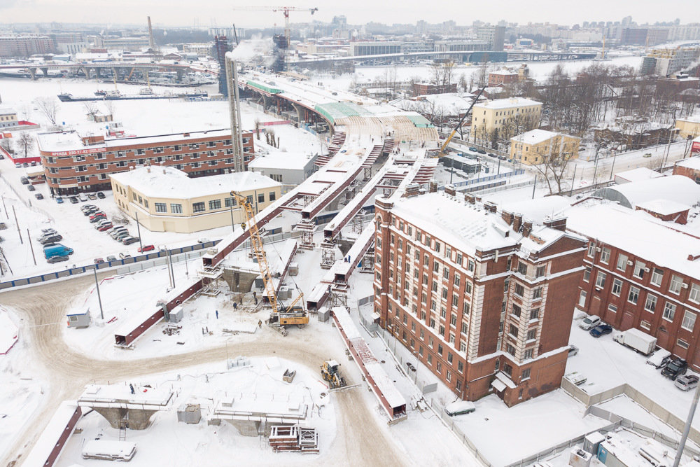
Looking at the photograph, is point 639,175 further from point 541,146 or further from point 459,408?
point 459,408

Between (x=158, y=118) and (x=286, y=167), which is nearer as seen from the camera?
(x=286, y=167)

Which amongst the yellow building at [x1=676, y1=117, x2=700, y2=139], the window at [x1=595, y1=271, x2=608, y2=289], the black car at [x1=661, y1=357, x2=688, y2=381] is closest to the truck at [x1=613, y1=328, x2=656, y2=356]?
the black car at [x1=661, y1=357, x2=688, y2=381]

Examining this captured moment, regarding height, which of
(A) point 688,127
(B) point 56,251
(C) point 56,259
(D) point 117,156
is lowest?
(C) point 56,259

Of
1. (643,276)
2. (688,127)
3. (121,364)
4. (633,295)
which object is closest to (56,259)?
(121,364)

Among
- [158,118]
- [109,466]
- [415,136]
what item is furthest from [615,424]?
[158,118]

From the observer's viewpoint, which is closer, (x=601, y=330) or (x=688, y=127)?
(x=601, y=330)

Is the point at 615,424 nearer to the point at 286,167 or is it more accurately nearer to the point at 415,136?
the point at 286,167

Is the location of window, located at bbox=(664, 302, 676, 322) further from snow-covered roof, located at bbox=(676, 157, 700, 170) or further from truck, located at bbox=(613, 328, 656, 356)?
snow-covered roof, located at bbox=(676, 157, 700, 170)
